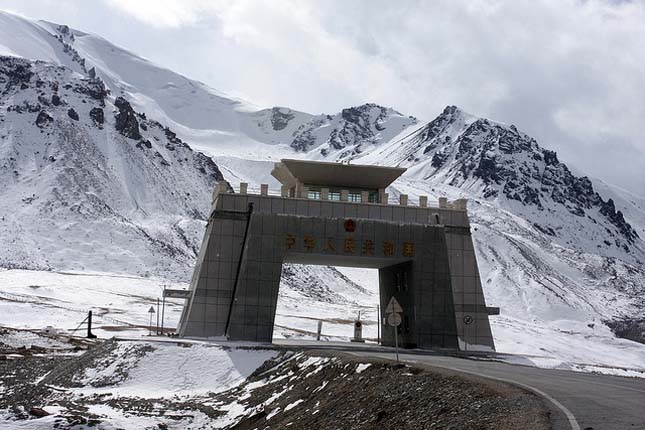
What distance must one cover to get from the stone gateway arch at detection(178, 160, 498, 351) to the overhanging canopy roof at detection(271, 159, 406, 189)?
8.99 ft

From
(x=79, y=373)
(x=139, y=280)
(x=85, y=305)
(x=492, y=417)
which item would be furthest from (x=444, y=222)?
(x=139, y=280)

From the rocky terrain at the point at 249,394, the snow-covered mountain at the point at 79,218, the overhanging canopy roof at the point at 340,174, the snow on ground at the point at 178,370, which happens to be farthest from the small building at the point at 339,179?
the snow-covered mountain at the point at 79,218

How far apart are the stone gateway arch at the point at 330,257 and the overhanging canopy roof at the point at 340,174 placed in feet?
8.99

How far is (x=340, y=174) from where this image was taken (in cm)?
4550

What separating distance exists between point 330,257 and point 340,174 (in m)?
6.04

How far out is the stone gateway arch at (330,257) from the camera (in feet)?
129

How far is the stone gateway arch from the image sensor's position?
129 ft

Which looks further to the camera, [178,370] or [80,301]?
[80,301]

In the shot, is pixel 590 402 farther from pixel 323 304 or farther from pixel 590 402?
pixel 323 304

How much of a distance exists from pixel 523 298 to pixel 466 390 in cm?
18307

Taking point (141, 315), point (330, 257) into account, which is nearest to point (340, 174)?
point (330, 257)

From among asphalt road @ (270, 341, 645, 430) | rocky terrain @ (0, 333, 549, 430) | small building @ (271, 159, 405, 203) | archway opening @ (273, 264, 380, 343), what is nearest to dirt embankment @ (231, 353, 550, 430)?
rocky terrain @ (0, 333, 549, 430)

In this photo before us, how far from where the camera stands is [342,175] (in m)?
45.6

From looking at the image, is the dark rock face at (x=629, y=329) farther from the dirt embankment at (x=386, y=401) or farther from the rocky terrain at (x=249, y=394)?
the dirt embankment at (x=386, y=401)
